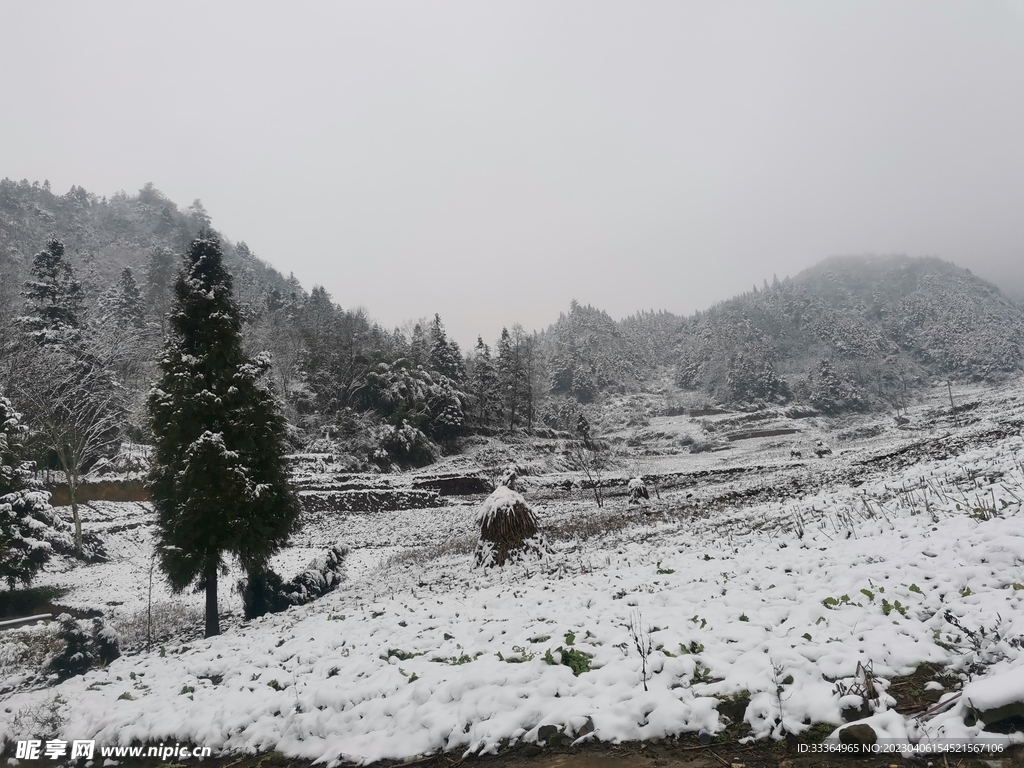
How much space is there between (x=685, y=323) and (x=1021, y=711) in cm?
20408

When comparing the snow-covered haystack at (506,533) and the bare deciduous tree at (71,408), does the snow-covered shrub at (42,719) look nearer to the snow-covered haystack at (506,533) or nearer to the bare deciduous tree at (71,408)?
the snow-covered haystack at (506,533)

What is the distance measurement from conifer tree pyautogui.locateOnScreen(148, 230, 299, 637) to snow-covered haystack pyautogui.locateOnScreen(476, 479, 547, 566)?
5.44 m

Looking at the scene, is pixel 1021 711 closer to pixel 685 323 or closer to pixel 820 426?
pixel 820 426

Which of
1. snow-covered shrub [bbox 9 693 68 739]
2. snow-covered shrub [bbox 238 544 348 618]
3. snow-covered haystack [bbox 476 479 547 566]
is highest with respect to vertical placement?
snow-covered haystack [bbox 476 479 547 566]

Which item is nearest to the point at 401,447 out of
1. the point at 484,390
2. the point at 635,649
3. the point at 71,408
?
the point at 484,390

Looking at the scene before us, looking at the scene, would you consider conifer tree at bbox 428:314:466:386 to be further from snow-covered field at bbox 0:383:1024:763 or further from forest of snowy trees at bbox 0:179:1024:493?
snow-covered field at bbox 0:383:1024:763

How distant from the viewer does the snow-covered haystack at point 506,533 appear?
1339cm

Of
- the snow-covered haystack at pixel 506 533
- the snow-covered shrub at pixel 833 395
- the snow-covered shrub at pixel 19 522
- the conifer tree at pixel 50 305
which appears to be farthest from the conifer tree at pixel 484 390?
the snow-covered shrub at pixel 833 395

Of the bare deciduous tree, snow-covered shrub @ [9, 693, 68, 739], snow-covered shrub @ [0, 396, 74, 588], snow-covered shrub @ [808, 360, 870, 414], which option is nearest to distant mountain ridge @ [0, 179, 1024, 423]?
snow-covered shrub @ [808, 360, 870, 414]

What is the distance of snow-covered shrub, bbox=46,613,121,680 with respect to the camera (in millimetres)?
10133

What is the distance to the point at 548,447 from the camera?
57906 millimetres

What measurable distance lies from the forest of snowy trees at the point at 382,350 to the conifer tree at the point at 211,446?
1.30 metres

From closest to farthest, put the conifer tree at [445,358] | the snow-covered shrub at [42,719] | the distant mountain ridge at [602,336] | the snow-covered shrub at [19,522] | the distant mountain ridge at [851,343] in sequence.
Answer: the snow-covered shrub at [42,719] < the snow-covered shrub at [19,522] < the conifer tree at [445,358] < the distant mountain ridge at [602,336] < the distant mountain ridge at [851,343]

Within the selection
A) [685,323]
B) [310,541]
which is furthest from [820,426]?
[685,323]
